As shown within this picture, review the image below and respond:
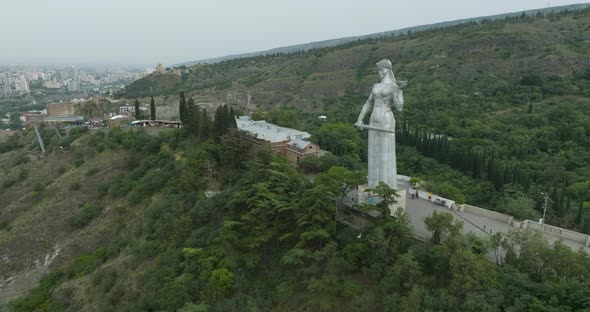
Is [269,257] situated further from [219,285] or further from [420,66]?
[420,66]

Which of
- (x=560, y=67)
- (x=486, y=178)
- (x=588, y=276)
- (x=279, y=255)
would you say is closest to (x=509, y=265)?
(x=588, y=276)

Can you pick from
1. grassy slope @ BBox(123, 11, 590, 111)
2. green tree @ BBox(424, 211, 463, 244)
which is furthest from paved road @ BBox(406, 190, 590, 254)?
grassy slope @ BBox(123, 11, 590, 111)

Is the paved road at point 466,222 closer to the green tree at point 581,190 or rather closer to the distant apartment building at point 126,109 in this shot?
the green tree at point 581,190

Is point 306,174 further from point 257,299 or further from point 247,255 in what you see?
point 257,299

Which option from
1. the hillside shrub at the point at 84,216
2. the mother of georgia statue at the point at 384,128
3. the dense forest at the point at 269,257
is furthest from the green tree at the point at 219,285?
the hillside shrub at the point at 84,216

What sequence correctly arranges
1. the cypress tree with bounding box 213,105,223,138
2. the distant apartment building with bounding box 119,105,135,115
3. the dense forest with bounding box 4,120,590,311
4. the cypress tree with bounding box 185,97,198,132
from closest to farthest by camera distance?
the dense forest with bounding box 4,120,590,311 < the cypress tree with bounding box 213,105,223,138 < the cypress tree with bounding box 185,97,198,132 < the distant apartment building with bounding box 119,105,135,115

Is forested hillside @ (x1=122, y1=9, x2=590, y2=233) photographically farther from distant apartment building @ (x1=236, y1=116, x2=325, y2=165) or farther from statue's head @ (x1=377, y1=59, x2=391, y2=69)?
statue's head @ (x1=377, y1=59, x2=391, y2=69)

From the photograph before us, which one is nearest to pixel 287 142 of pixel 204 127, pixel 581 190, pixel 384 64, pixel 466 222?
pixel 204 127
